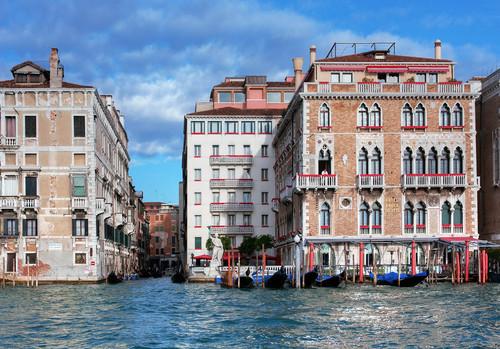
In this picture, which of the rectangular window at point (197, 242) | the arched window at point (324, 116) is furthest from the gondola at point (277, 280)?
the rectangular window at point (197, 242)

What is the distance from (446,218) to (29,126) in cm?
2068

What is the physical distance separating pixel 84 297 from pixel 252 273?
1332 centimetres

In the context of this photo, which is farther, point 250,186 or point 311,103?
point 250,186

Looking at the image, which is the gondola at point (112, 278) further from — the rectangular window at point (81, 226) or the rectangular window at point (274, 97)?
the rectangular window at point (274, 97)

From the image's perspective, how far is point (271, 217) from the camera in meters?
50.9

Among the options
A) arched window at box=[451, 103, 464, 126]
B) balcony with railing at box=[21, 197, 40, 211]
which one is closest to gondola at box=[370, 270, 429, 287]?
arched window at box=[451, 103, 464, 126]

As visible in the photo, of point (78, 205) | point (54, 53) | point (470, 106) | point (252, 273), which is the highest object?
point (54, 53)

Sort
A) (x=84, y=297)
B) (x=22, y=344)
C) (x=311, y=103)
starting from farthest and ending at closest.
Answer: (x=311, y=103)
(x=84, y=297)
(x=22, y=344)

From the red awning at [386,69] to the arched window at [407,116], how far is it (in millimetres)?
1891

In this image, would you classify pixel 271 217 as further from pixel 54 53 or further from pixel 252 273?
pixel 54 53

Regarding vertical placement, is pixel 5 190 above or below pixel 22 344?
above

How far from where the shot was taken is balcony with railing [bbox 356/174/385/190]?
117ft

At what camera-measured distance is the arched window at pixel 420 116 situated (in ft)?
120

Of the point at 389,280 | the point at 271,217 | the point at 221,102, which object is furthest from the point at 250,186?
the point at 389,280
